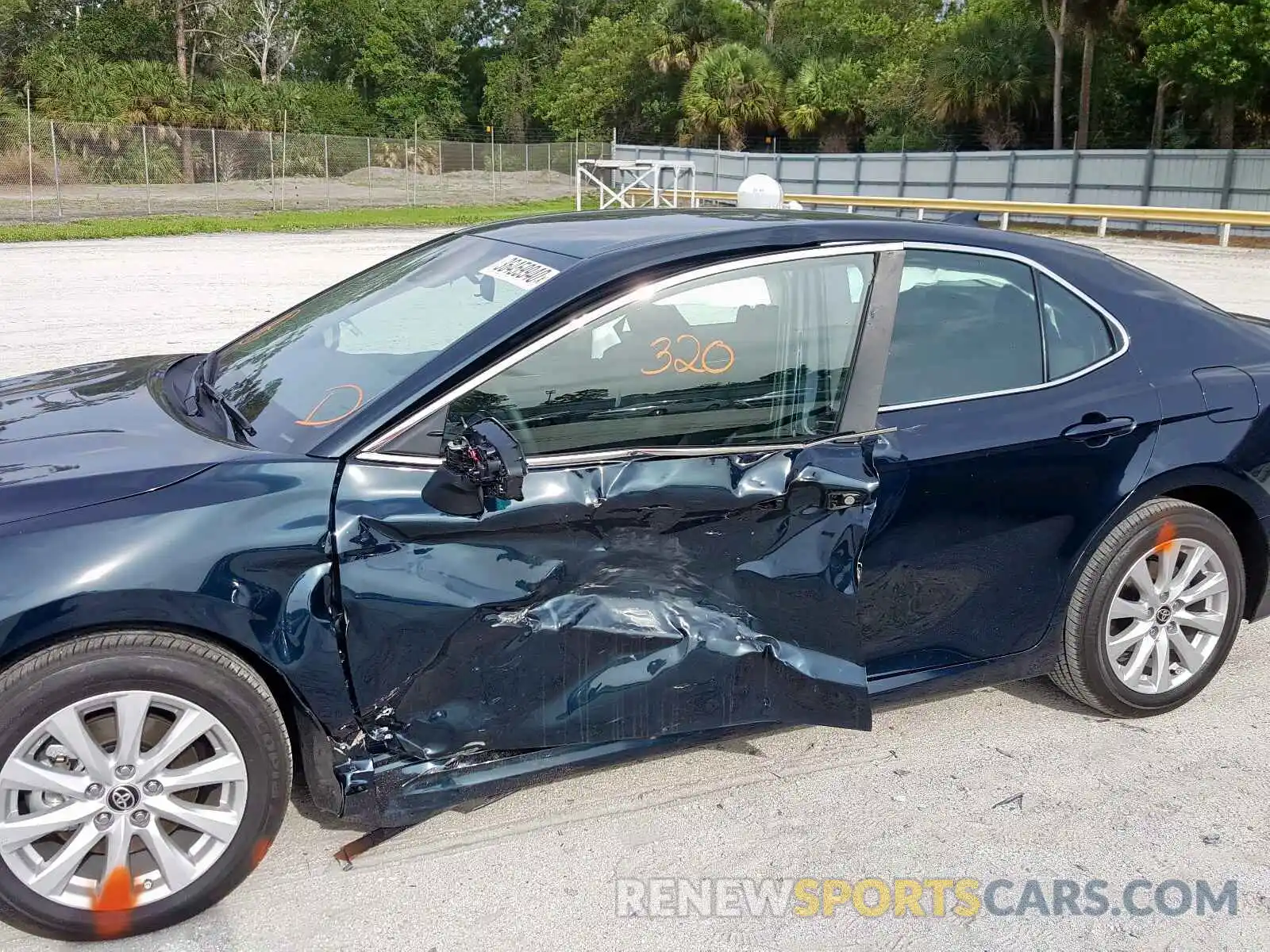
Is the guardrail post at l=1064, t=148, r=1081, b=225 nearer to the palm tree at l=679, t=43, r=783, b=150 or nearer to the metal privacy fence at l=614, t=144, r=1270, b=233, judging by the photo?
the metal privacy fence at l=614, t=144, r=1270, b=233

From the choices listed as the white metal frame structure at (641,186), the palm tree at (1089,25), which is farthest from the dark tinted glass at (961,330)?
the palm tree at (1089,25)

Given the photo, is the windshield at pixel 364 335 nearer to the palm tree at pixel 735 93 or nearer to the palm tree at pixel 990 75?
the palm tree at pixel 990 75

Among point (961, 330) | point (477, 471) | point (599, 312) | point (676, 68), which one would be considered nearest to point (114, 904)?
point (477, 471)

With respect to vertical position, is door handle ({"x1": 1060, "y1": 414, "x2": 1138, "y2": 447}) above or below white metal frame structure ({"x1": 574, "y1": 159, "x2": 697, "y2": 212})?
below

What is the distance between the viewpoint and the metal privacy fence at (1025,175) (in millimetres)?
28344

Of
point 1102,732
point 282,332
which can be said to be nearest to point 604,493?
point 282,332

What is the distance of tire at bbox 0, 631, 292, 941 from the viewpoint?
254 centimetres

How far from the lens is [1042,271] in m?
3.73

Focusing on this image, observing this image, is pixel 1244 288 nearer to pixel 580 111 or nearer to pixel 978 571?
pixel 978 571

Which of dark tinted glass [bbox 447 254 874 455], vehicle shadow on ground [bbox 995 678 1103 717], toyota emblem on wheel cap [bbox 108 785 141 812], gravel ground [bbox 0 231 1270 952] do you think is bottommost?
gravel ground [bbox 0 231 1270 952]

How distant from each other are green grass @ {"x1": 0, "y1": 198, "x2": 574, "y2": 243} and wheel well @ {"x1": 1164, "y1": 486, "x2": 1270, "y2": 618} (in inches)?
655

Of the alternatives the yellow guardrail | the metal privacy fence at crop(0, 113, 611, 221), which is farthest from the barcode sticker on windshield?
the metal privacy fence at crop(0, 113, 611, 221)

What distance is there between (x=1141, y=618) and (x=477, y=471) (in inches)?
92.6

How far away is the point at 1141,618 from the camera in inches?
Answer: 151
